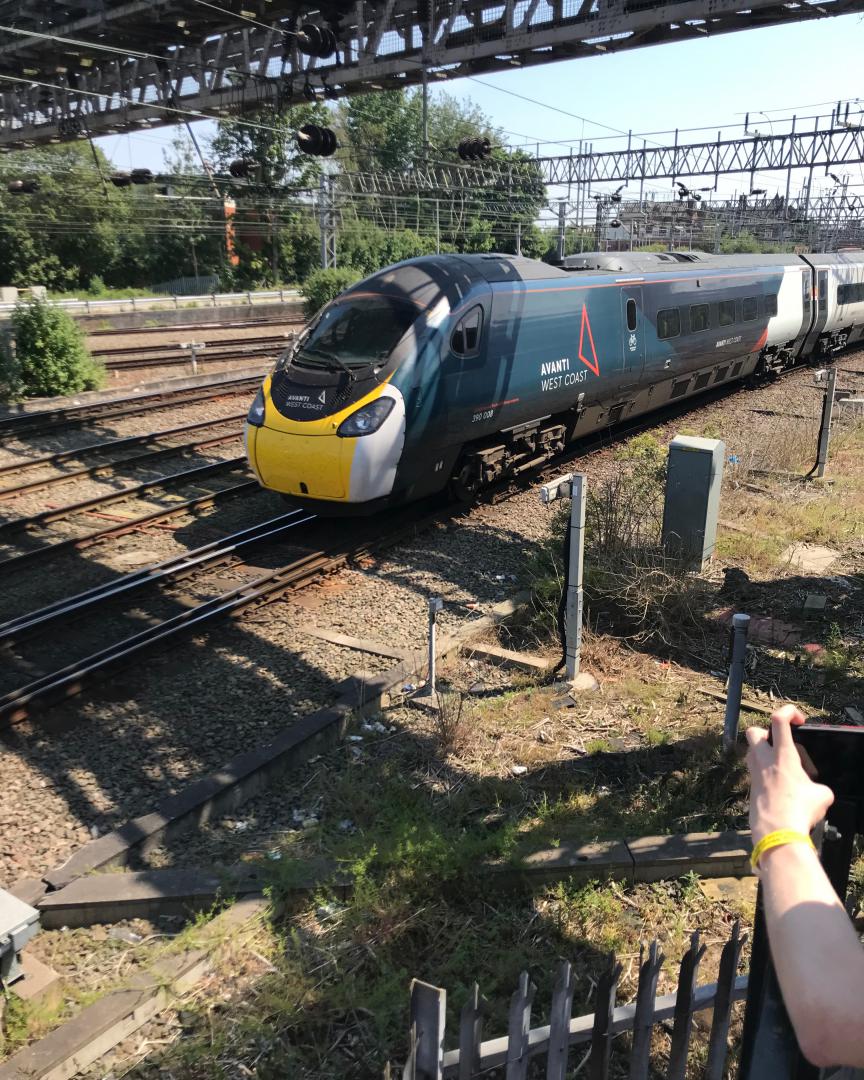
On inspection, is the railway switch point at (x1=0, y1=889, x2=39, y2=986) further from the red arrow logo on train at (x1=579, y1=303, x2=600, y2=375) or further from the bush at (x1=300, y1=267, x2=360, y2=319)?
the bush at (x1=300, y1=267, x2=360, y2=319)

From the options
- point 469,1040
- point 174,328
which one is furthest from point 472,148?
point 469,1040

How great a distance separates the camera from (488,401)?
375 inches

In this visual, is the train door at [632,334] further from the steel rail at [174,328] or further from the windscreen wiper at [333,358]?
the steel rail at [174,328]

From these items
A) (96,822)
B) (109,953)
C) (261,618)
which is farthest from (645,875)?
(261,618)

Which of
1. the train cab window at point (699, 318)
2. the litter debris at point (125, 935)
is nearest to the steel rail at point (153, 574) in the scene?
the litter debris at point (125, 935)

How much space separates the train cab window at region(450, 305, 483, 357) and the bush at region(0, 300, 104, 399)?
33.4ft

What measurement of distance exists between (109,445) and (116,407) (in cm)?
305

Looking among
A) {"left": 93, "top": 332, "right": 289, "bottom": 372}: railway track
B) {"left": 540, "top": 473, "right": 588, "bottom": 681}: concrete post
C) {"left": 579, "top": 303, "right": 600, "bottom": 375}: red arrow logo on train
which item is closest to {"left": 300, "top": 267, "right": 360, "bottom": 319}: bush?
{"left": 93, "top": 332, "right": 289, "bottom": 372}: railway track

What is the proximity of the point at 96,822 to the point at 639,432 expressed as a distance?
36.4 feet

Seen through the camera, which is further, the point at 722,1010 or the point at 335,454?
the point at 335,454

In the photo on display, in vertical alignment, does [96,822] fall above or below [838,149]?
below

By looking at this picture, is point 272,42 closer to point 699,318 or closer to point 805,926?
point 699,318

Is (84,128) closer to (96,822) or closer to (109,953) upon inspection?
(96,822)

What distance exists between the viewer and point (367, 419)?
27.2ft
